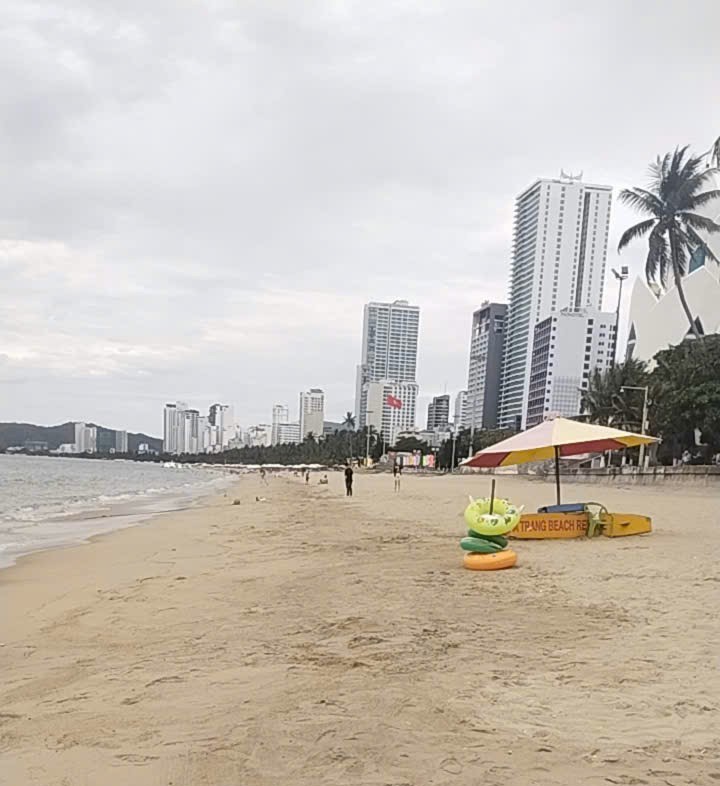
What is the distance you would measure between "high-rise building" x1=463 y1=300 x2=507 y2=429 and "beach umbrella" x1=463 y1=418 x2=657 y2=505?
13611 centimetres

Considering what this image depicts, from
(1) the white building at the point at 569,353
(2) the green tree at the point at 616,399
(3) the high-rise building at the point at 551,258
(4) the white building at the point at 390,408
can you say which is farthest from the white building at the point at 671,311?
(4) the white building at the point at 390,408

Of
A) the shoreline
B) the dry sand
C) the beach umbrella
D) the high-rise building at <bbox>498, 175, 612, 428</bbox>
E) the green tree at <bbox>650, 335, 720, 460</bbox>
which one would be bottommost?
the shoreline

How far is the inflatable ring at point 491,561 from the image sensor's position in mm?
8953

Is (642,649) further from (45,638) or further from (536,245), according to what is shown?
(536,245)

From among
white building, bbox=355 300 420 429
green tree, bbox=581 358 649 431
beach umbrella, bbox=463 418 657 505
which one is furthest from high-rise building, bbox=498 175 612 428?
beach umbrella, bbox=463 418 657 505

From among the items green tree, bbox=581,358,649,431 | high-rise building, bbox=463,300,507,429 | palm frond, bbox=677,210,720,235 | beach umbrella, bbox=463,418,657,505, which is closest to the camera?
beach umbrella, bbox=463,418,657,505

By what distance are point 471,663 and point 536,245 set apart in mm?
145763

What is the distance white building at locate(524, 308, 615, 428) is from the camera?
408 ft

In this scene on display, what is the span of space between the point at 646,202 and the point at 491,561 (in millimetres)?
38722

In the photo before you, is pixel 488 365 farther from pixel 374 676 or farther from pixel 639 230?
pixel 374 676

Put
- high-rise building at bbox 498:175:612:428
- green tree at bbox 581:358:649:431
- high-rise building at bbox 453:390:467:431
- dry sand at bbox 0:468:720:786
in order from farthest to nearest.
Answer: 1. high-rise building at bbox 453:390:467:431
2. high-rise building at bbox 498:175:612:428
3. green tree at bbox 581:358:649:431
4. dry sand at bbox 0:468:720:786

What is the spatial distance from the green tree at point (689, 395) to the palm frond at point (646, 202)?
8.23 meters

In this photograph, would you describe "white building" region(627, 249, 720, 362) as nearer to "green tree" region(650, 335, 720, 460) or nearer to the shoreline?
"green tree" region(650, 335, 720, 460)

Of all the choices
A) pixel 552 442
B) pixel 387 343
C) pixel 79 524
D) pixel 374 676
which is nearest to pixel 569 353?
pixel 387 343
